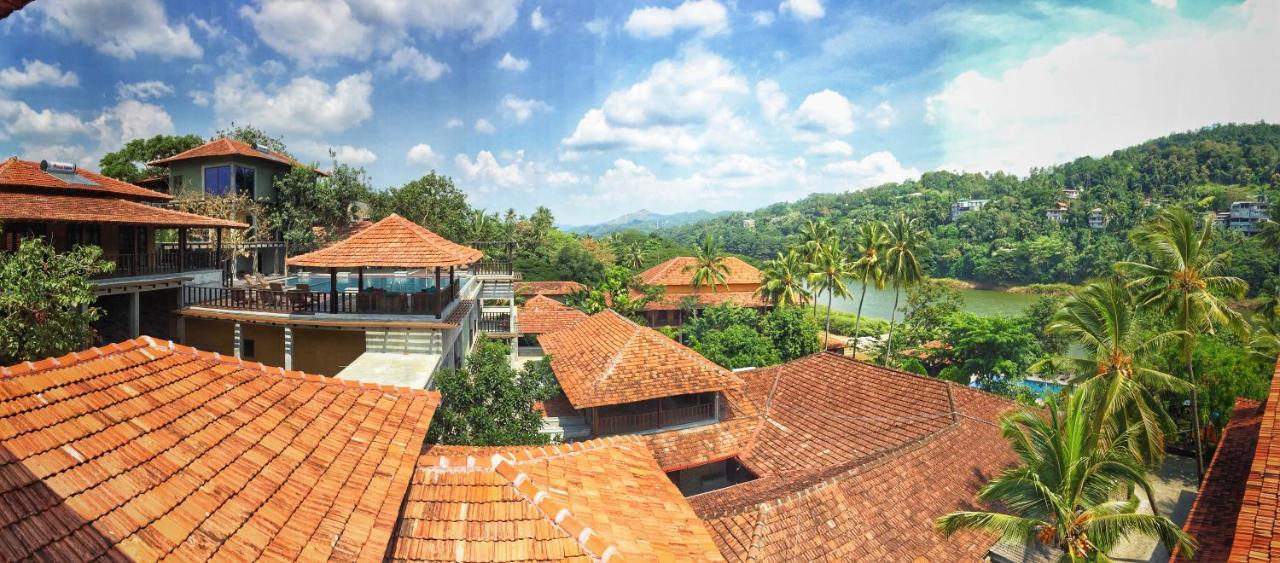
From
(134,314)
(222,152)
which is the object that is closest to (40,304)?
(134,314)

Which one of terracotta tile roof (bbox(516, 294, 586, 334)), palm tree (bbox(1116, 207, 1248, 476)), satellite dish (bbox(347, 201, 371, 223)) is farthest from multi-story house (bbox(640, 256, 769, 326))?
palm tree (bbox(1116, 207, 1248, 476))

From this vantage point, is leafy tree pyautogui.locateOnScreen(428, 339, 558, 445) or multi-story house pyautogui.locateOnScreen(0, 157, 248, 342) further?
multi-story house pyautogui.locateOnScreen(0, 157, 248, 342)

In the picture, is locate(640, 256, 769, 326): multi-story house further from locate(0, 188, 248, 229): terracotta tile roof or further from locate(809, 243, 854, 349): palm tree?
locate(0, 188, 248, 229): terracotta tile roof

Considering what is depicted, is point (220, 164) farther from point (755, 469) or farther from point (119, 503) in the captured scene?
point (119, 503)

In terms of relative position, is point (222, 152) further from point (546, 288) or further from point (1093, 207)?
point (1093, 207)

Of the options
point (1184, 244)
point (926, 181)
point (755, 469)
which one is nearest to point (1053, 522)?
point (755, 469)
